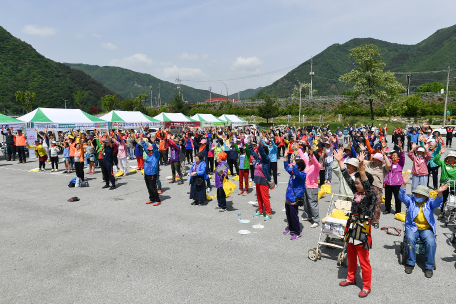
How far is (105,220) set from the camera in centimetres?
698

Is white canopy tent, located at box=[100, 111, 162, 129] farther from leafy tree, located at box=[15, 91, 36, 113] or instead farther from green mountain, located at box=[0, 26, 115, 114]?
green mountain, located at box=[0, 26, 115, 114]

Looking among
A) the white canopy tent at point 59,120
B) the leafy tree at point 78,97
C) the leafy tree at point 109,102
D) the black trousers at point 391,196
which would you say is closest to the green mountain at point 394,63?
the leafy tree at point 109,102

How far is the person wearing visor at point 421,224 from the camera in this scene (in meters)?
4.21

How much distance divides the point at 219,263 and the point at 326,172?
23.1ft

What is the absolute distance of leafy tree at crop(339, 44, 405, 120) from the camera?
1607 inches

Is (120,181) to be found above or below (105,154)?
below

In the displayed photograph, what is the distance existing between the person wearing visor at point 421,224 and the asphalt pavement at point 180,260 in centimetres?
26

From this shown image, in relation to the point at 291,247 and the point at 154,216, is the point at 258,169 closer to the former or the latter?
the point at 291,247

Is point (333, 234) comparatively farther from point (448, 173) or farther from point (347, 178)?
point (448, 173)

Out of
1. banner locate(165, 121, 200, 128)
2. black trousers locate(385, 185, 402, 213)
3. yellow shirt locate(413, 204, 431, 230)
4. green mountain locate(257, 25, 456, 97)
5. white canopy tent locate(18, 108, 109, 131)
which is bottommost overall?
black trousers locate(385, 185, 402, 213)

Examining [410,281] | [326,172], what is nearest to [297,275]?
[410,281]

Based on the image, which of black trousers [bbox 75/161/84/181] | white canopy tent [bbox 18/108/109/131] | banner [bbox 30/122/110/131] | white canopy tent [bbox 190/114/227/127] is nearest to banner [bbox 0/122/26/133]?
white canopy tent [bbox 18/108/109/131]

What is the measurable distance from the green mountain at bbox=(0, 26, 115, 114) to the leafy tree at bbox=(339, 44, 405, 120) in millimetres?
91185

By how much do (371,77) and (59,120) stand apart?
43.0 meters
